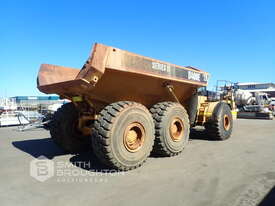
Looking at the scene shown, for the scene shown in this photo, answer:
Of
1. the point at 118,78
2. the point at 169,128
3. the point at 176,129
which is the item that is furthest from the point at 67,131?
the point at 176,129

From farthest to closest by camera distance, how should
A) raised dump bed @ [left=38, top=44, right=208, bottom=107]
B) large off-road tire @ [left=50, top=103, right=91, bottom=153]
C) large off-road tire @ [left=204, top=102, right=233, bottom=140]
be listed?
large off-road tire @ [left=204, top=102, right=233, bottom=140] < large off-road tire @ [left=50, top=103, right=91, bottom=153] < raised dump bed @ [left=38, top=44, right=208, bottom=107]

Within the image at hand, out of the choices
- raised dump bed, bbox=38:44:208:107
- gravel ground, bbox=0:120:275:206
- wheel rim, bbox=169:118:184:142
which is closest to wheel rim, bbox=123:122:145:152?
gravel ground, bbox=0:120:275:206

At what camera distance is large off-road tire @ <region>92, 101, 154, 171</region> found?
4352 mm

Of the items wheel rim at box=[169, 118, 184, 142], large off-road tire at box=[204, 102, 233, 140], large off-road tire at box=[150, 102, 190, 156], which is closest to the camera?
large off-road tire at box=[150, 102, 190, 156]

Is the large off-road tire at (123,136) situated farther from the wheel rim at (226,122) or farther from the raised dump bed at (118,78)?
the wheel rim at (226,122)

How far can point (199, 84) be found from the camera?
6879 millimetres

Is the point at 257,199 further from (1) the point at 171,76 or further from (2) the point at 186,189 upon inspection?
(1) the point at 171,76

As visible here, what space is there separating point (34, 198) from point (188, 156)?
11.7ft

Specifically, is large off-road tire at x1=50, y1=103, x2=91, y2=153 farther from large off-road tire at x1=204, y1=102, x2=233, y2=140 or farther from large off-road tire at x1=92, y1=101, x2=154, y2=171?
large off-road tire at x1=204, y1=102, x2=233, y2=140

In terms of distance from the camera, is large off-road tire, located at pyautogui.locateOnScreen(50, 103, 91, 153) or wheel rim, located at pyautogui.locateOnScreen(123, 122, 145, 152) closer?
wheel rim, located at pyautogui.locateOnScreen(123, 122, 145, 152)

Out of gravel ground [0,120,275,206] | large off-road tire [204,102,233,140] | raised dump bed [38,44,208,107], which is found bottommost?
gravel ground [0,120,275,206]

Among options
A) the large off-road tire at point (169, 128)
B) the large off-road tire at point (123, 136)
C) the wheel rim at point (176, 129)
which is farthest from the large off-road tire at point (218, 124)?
the large off-road tire at point (123, 136)

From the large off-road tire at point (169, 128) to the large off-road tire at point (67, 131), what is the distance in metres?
2.03

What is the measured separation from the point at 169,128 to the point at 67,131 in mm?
2525
